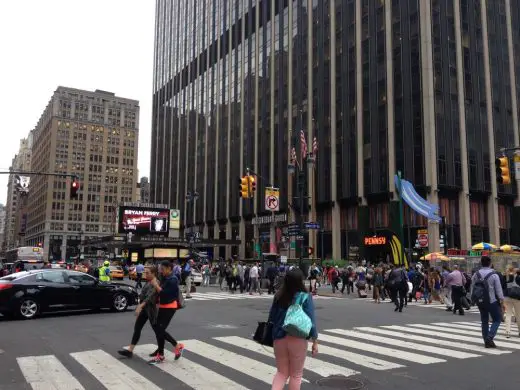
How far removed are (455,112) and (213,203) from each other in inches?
1646

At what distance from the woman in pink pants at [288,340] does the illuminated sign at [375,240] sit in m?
42.3

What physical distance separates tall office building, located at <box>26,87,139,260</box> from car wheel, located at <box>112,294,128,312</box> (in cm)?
12837

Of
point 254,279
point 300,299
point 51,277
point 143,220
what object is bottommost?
point 254,279

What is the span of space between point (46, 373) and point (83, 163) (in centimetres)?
14492

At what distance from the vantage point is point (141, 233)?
6706 cm

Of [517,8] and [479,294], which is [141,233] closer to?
[517,8]

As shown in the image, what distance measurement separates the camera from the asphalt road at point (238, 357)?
22.9ft

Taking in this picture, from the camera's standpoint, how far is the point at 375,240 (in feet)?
153

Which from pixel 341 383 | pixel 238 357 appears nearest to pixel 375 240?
pixel 238 357

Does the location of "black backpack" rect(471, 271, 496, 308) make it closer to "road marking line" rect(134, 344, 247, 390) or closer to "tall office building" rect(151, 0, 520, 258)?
"road marking line" rect(134, 344, 247, 390)

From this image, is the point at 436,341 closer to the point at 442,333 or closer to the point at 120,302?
the point at 442,333

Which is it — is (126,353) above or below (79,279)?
below

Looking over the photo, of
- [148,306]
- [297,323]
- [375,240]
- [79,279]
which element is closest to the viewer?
[297,323]

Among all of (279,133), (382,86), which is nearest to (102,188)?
(279,133)
